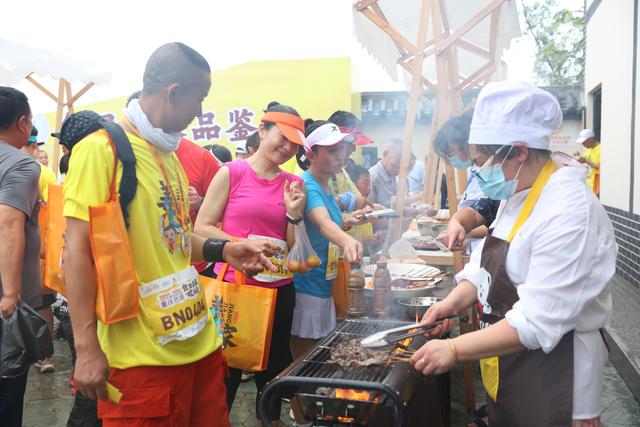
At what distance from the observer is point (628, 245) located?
8.35 m

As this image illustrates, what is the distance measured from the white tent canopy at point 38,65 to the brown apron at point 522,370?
25.3 ft

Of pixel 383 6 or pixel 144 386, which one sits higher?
pixel 383 6

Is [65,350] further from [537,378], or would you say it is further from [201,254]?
[537,378]

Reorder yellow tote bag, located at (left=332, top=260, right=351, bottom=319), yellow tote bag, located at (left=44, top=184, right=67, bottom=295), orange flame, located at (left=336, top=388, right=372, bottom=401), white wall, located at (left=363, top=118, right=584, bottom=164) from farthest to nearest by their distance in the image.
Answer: white wall, located at (left=363, top=118, right=584, bottom=164) < yellow tote bag, located at (left=332, top=260, right=351, bottom=319) < yellow tote bag, located at (left=44, top=184, right=67, bottom=295) < orange flame, located at (left=336, top=388, right=372, bottom=401)

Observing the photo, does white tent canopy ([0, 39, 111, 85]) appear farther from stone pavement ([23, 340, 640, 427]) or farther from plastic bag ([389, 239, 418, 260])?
plastic bag ([389, 239, 418, 260])

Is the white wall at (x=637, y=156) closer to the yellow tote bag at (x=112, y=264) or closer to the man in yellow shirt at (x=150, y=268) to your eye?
the man in yellow shirt at (x=150, y=268)

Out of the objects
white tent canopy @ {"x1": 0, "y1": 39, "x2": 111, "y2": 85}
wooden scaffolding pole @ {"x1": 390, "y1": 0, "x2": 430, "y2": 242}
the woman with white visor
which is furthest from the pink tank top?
white tent canopy @ {"x1": 0, "y1": 39, "x2": 111, "y2": 85}

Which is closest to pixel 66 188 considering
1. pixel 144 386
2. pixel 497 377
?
pixel 144 386

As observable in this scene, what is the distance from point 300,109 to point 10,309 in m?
9.37

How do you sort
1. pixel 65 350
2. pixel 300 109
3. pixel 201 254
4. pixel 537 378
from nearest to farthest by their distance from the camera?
pixel 537 378
pixel 201 254
pixel 65 350
pixel 300 109

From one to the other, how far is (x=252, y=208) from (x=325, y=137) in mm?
873

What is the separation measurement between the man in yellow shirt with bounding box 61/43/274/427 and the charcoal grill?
0.42 meters

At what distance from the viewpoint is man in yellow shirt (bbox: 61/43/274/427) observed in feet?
6.67

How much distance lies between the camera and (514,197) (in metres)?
2.30
